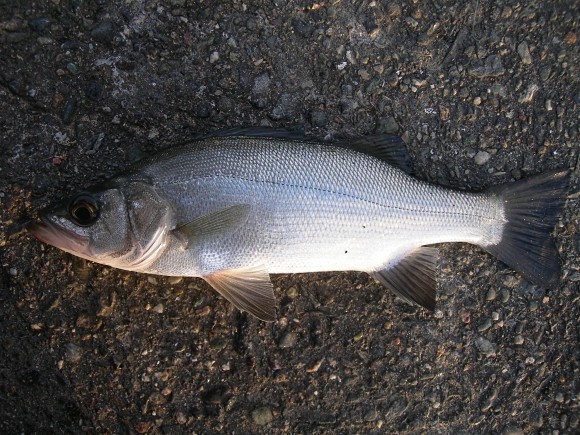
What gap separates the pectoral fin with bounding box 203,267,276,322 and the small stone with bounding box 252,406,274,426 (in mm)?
594

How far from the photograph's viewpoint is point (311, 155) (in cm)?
246

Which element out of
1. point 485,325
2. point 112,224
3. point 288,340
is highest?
point 112,224

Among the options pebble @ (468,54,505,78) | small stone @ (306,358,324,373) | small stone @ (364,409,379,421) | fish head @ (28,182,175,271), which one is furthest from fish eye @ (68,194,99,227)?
pebble @ (468,54,505,78)

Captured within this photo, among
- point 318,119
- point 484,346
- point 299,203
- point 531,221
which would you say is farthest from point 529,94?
point 299,203

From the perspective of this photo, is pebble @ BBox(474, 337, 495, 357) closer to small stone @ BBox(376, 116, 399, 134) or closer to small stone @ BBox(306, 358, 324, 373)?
small stone @ BBox(306, 358, 324, 373)

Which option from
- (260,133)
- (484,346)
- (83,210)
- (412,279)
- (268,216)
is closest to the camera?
(83,210)

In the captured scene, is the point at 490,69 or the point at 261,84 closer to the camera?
the point at 261,84

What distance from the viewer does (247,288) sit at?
2.49 m

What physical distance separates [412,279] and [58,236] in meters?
1.85

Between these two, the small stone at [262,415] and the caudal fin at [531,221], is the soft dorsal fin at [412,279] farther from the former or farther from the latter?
the small stone at [262,415]

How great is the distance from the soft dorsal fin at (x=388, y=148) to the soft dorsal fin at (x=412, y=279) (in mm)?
489

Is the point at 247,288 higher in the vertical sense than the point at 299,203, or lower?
lower

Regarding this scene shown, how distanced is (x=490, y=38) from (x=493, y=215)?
44.7 inches

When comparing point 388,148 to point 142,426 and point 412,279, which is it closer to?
point 412,279
